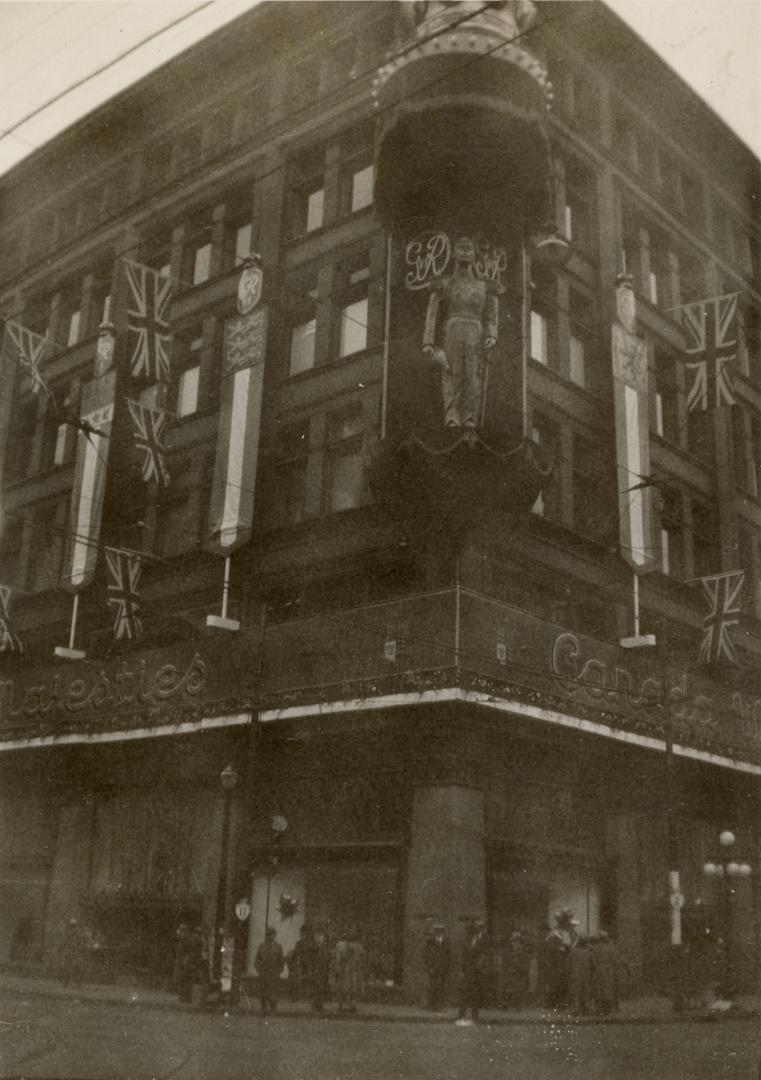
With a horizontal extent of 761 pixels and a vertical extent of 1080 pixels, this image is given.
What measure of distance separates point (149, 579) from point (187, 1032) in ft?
54.0

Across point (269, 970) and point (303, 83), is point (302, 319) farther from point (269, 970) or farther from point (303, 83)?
point (269, 970)

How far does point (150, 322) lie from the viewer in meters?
28.6

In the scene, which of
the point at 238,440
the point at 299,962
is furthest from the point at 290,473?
the point at 299,962

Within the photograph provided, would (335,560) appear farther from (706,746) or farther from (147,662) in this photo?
(706,746)

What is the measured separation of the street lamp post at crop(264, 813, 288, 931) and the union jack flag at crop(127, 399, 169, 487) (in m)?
9.25

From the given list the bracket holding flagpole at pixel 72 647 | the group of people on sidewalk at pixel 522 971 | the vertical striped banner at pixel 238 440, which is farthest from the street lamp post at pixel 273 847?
the bracket holding flagpole at pixel 72 647

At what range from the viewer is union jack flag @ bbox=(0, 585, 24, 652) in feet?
105

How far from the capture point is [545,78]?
87.1ft

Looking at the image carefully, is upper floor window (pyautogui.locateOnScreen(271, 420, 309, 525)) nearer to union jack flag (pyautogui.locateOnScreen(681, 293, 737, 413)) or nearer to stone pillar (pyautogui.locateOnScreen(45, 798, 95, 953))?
stone pillar (pyautogui.locateOnScreen(45, 798, 95, 953))

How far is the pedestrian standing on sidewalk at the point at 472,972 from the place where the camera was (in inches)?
762

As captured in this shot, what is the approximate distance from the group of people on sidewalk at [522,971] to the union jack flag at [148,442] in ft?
44.1

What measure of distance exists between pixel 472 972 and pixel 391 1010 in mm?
2119

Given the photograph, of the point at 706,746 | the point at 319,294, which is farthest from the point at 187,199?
the point at 706,746

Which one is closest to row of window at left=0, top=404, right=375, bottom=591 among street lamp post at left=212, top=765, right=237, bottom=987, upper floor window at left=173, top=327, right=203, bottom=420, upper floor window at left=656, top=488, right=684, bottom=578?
upper floor window at left=173, top=327, right=203, bottom=420
